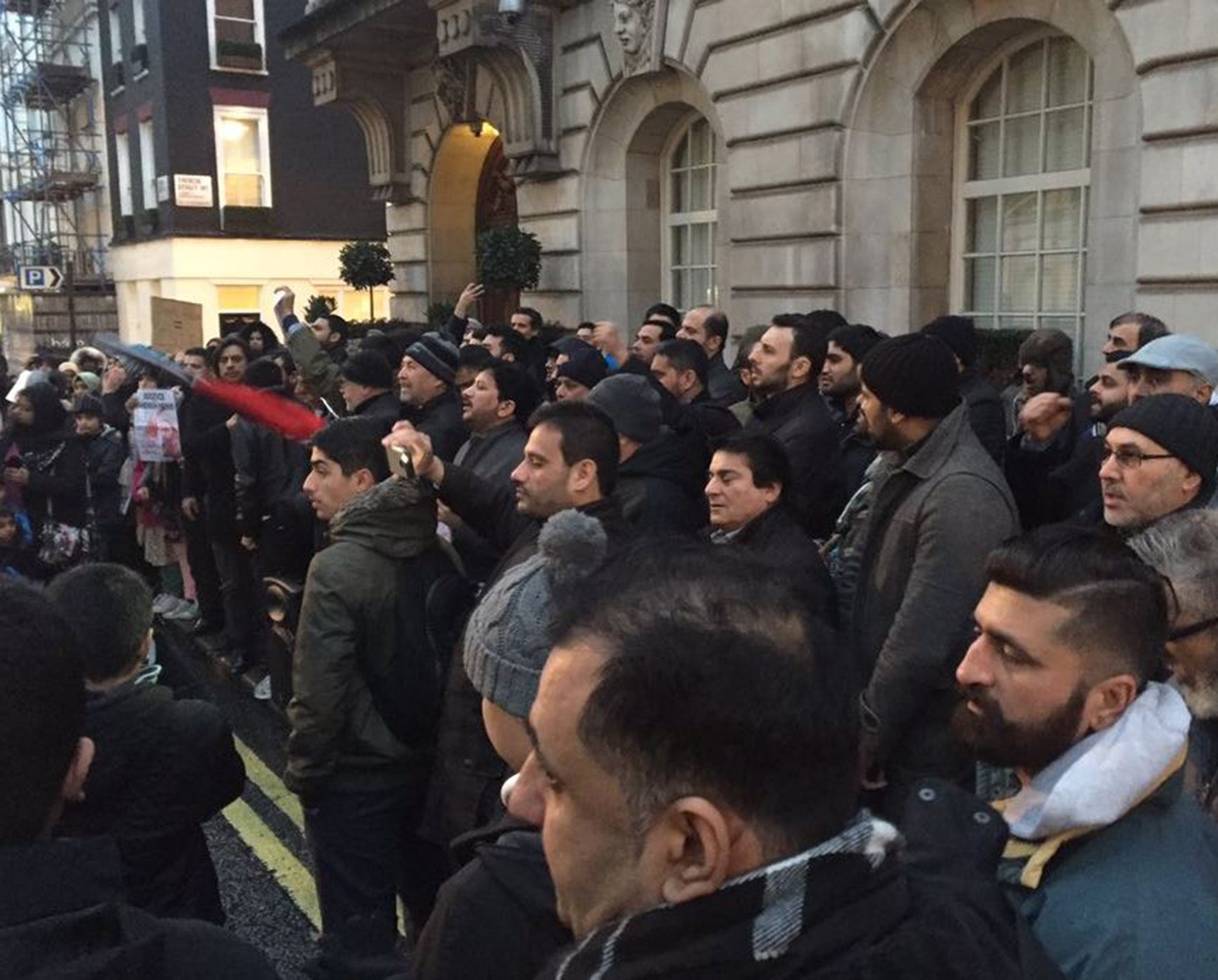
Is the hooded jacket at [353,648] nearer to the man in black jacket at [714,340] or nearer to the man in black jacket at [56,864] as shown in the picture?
the man in black jacket at [56,864]

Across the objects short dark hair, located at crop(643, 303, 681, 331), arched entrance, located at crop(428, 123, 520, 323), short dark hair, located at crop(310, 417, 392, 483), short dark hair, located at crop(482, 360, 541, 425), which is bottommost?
short dark hair, located at crop(310, 417, 392, 483)

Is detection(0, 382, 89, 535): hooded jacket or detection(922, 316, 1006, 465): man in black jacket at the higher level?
detection(922, 316, 1006, 465): man in black jacket

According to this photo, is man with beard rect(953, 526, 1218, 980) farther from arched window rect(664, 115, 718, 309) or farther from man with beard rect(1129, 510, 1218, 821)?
arched window rect(664, 115, 718, 309)

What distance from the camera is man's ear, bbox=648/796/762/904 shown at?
3.36 ft

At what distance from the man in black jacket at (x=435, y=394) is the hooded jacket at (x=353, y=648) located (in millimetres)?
2317

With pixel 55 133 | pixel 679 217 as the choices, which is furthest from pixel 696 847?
pixel 55 133

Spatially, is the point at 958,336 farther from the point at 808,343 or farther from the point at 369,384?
the point at 369,384

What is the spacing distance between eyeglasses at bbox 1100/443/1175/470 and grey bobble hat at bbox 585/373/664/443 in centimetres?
181

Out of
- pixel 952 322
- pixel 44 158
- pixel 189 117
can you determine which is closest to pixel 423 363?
pixel 952 322

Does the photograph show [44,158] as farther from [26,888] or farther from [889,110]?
[26,888]

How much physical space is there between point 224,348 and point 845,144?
18.3 feet

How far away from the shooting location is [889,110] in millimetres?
9664

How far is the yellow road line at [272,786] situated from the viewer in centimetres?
516

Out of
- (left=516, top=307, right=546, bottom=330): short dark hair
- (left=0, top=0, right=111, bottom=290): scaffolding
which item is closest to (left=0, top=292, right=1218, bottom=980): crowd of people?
(left=516, top=307, right=546, bottom=330): short dark hair
